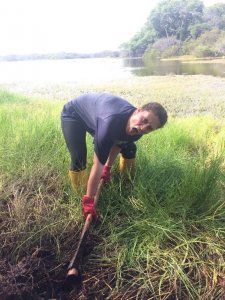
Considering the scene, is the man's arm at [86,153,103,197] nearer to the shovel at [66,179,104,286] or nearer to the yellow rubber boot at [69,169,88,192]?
the shovel at [66,179,104,286]

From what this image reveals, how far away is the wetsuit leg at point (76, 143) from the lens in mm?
2787

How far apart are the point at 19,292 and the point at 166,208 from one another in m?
1.14

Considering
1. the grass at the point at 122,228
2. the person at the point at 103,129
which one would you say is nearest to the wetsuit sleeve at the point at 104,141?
the person at the point at 103,129

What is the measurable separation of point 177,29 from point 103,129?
54095 mm

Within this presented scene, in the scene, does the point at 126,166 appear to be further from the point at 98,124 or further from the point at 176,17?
the point at 176,17

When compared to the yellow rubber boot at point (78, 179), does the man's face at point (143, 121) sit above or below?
above

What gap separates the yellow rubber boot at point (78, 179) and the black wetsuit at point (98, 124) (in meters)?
0.05

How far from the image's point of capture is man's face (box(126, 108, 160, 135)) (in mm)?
2266

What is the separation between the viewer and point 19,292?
2.12m

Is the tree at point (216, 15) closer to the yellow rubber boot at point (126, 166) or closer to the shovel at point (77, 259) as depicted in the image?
the yellow rubber boot at point (126, 166)

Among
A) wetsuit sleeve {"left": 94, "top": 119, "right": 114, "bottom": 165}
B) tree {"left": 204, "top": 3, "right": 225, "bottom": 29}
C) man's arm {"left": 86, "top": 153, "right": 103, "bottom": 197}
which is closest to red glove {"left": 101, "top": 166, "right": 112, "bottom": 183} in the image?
man's arm {"left": 86, "top": 153, "right": 103, "bottom": 197}

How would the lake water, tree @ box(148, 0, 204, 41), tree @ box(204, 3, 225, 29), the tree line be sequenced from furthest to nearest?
tree @ box(148, 0, 204, 41) → tree @ box(204, 3, 225, 29) → the tree line → the lake water

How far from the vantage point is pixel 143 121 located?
2.29 meters

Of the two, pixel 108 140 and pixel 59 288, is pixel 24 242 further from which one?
pixel 108 140
